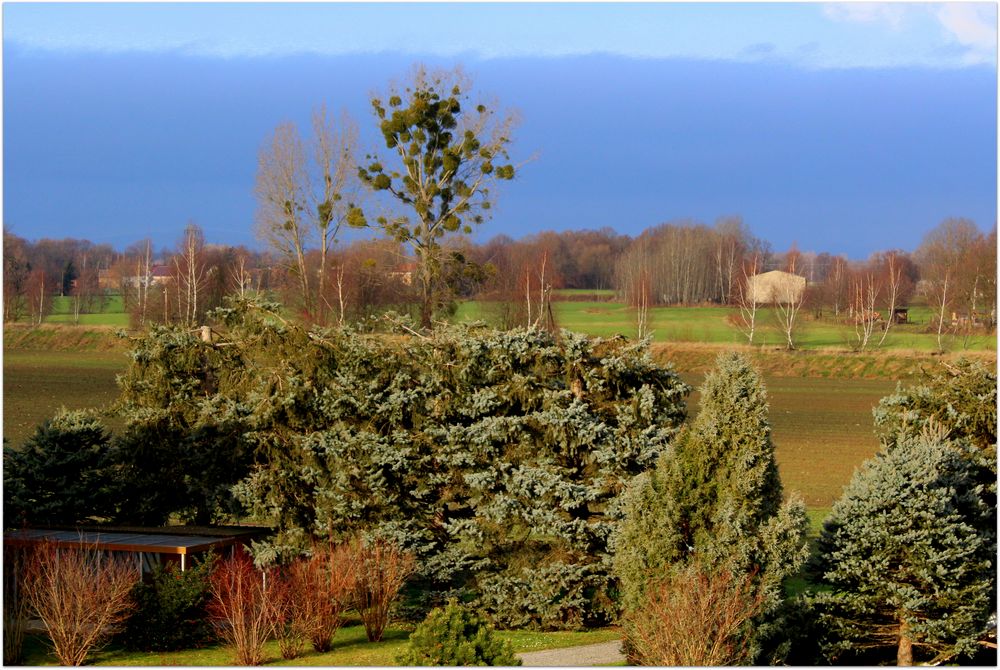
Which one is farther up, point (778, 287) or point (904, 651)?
point (778, 287)

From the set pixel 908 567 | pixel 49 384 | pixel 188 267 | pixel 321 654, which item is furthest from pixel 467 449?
pixel 188 267

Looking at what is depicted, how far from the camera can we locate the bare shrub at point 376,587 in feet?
49.7

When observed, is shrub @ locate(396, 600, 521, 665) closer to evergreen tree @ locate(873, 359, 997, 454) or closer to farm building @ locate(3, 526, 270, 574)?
farm building @ locate(3, 526, 270, 574)

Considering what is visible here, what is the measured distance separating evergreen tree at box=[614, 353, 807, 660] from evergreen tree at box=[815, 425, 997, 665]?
83 cm

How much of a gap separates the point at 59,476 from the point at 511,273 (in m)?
38.0

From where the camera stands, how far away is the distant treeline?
156ft

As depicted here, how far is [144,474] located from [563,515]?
744 centimetres

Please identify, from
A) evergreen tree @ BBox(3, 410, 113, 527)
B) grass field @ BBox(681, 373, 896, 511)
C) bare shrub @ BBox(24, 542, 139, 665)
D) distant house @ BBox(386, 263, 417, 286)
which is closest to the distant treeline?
distant house @ BBox(386, 263, 417, 286)

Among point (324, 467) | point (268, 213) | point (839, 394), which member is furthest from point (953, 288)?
point (324, 467)

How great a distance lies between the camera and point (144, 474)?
19.2 meters

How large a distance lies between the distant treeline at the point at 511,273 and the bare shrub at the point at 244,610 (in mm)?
25163

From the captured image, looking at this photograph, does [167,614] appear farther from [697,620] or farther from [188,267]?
[188,267]

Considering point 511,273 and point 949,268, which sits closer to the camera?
point 511,273

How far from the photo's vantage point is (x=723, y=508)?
41.7 feet
